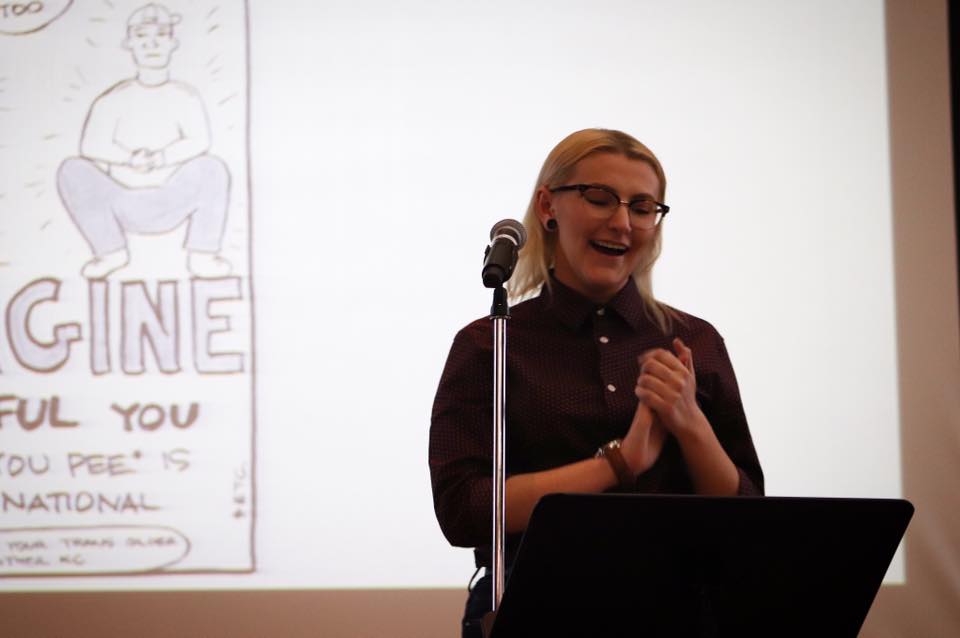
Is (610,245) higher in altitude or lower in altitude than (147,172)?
lower

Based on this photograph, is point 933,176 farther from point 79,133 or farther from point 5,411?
point 5,411

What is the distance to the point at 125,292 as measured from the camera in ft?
9.98

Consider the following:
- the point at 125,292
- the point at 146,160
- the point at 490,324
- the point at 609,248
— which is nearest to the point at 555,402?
the point at 490,324

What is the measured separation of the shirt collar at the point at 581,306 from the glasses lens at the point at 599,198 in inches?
6.9

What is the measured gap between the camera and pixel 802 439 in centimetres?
303

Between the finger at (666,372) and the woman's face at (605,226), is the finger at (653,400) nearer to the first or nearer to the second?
the finger at (666,372)

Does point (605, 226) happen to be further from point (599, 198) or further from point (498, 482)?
point (498, 482)

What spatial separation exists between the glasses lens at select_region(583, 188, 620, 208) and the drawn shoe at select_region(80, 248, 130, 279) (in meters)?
1.77

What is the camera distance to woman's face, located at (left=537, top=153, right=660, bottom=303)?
1788mm

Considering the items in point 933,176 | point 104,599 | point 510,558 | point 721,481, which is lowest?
point 104,599

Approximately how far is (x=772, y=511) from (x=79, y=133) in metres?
2.58

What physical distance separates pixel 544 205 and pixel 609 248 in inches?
6.6

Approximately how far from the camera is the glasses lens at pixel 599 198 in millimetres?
1792

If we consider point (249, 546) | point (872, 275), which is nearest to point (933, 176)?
point (872, 275)
